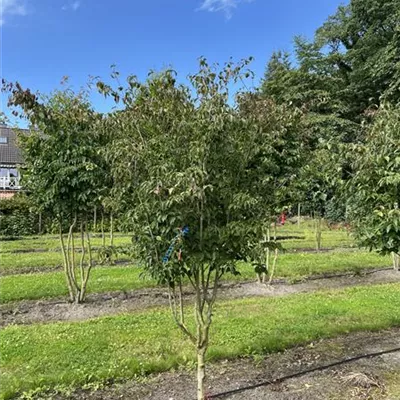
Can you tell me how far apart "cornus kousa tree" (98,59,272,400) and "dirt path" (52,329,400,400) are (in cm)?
45

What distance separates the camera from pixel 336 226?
16578mm

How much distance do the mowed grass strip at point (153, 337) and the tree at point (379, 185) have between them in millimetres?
1543

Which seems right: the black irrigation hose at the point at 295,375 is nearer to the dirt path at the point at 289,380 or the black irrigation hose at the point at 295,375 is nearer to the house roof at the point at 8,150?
the dirt path at the point at 289,380

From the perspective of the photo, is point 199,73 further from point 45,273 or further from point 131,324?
point 45,273

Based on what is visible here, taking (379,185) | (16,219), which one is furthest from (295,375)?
(16,219)

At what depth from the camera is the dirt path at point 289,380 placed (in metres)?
2.91

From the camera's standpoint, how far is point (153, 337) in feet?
13.1

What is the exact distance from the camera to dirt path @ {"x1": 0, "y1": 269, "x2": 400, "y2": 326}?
5.02 metres

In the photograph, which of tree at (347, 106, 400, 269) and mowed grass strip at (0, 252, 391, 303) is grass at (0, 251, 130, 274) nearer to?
mowed grass strip at (0, 252, 391, 303)

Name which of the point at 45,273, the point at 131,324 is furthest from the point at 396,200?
the point at 45,273

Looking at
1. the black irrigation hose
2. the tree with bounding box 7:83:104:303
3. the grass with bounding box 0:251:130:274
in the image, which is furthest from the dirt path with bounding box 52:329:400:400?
the grass with bounding box 0:251:130:274

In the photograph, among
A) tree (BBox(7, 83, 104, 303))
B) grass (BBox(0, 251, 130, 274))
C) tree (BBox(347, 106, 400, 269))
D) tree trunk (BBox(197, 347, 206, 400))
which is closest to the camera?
tree trunk (BBox(197, 347, 206, 400))

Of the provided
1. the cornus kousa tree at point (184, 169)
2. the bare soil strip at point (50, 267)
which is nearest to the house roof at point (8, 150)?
the bare soil strip at point (50, 267)

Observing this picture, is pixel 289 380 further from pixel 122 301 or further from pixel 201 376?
pixel 122 301
